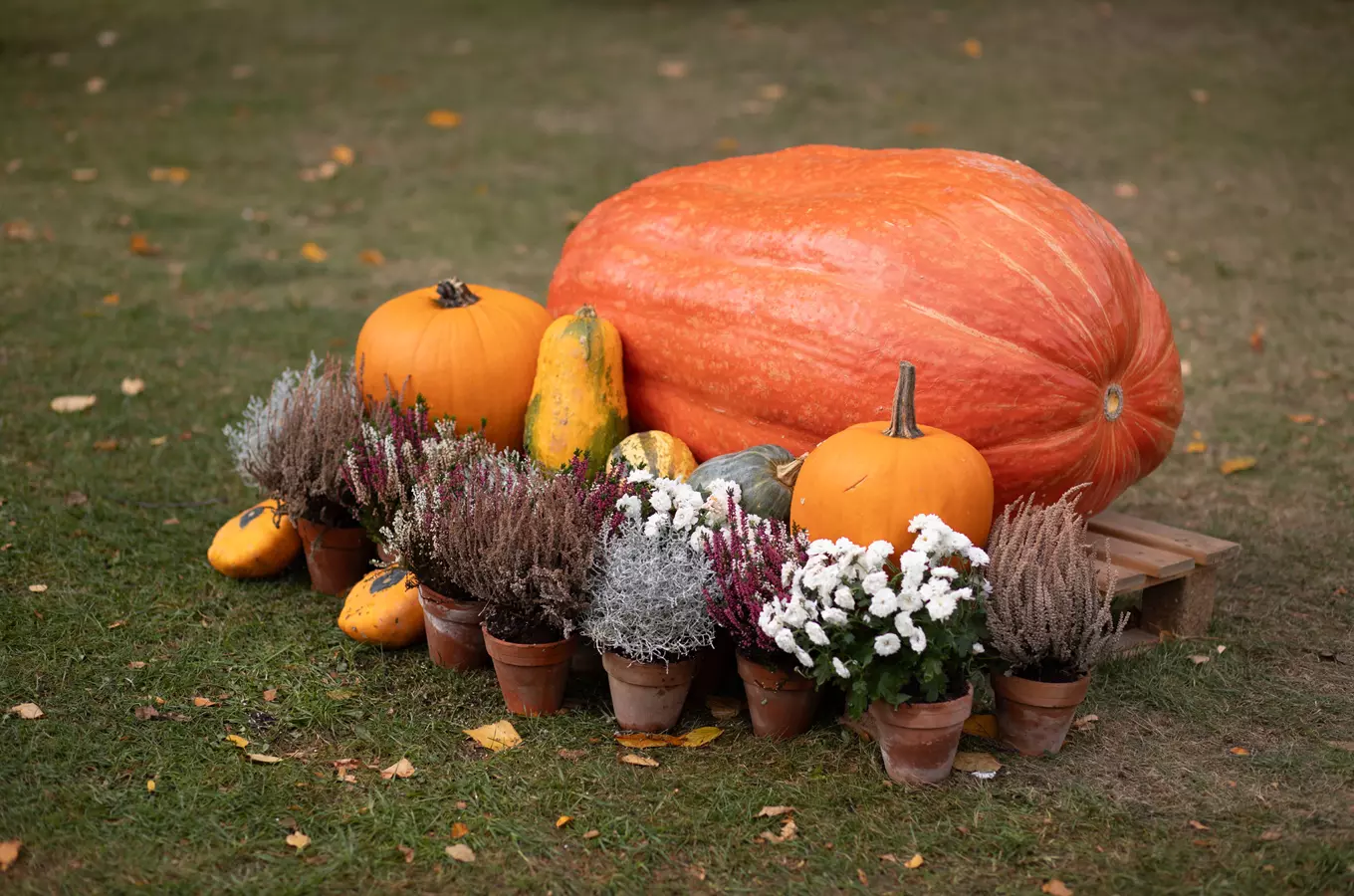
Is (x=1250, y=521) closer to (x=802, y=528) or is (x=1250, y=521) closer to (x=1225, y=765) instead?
(x=1225, y=765)

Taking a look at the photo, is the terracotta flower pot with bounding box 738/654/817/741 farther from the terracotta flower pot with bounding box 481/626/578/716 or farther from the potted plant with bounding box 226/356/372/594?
the potted plant with bounding box 226/356/372/594

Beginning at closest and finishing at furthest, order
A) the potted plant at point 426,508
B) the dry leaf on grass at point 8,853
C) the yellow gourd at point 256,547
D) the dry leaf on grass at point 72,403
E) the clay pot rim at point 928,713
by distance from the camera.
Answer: the dry leaf on grass at point 8,853
the clay pot rim at point 928,713
the potted plant at point 426,508
the yellow gourd at point 256,547
the dry leaf on grass at point 72,403

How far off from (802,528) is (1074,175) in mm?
6783

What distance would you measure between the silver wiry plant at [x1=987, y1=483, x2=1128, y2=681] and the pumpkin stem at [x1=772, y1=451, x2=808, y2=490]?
0.62 meters

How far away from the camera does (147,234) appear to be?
27.2 ft

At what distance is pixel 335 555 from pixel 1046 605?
88.9 inches

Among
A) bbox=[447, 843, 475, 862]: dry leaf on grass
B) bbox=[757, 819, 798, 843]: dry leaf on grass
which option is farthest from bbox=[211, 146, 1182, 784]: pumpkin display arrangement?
bbox=[447, 843, 475, 862]: dry leaf on grass

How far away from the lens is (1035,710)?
126 inches

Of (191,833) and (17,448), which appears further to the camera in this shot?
(17,448)

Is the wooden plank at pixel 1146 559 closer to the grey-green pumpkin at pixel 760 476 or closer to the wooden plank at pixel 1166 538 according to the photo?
the wooden plank at pixel 1166 538

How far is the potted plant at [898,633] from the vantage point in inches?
116

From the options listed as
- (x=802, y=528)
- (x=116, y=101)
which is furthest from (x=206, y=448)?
(x=116, y=101)

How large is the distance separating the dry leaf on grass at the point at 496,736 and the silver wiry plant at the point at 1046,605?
126 cm

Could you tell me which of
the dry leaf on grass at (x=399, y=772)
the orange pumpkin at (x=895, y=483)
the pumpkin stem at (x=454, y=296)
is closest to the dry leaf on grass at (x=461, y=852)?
the dry leaf on grass at (x=399, y=772)
